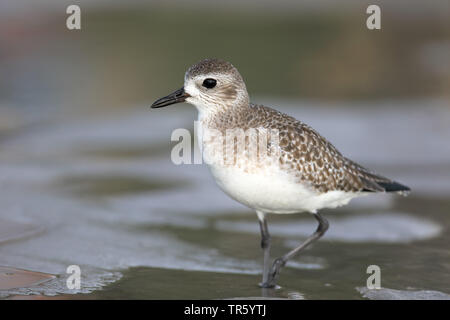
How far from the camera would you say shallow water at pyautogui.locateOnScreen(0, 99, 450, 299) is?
326 inches

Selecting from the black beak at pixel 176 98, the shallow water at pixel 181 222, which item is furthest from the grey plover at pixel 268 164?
the shallow water at pixel 181 222

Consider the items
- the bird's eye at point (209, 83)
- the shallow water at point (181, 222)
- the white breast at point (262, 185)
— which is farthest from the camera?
the shallow water at point (181, 222)

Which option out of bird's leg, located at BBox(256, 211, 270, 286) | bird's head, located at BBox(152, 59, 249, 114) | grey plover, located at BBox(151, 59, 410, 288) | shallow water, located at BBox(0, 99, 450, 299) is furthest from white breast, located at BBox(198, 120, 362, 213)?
shallow water, located at BBox(0, 99, 450, 299)

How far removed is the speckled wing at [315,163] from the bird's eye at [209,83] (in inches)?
20.5

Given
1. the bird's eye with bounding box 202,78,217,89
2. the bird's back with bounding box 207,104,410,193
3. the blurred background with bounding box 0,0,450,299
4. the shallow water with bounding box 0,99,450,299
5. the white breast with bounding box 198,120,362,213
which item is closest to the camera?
the white breast with bounding box 198,120,362,213

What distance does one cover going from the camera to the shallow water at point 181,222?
27.2 ft

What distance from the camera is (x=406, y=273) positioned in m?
8.65

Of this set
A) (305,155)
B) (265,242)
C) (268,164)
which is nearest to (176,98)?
(268,164)

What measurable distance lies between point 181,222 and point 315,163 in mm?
2948

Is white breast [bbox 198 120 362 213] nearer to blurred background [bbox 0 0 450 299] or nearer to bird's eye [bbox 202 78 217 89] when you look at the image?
bird's eye [bbox 202 78 217 89]

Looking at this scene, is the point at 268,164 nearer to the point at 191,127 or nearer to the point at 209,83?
the point at 209,83

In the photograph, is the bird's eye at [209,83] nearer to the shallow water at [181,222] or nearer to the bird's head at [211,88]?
the bird's head at [211,88]
